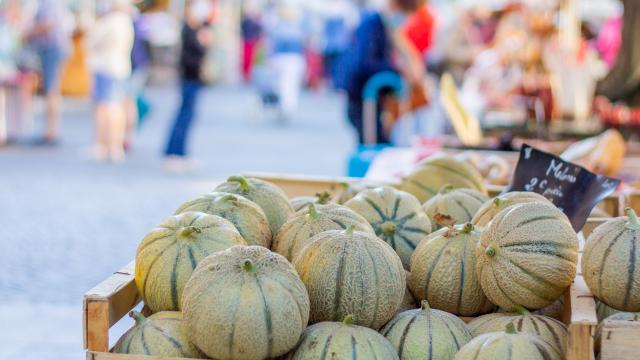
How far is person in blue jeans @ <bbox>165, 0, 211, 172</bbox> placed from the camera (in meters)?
10.7

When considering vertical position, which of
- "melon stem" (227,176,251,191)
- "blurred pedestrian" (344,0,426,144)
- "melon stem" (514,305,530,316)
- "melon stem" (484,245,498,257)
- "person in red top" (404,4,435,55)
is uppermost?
"person in red top" (404,4,435,55)

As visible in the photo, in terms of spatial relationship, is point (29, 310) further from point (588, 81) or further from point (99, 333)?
point (588, 81)

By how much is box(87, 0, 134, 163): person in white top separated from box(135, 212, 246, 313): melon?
9098 millimetres

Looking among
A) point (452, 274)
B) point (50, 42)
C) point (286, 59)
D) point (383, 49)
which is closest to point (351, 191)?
point (452, 274)

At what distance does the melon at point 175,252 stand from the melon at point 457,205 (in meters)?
0.81

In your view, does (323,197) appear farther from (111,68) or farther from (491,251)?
(111,68)

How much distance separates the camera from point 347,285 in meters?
2.40

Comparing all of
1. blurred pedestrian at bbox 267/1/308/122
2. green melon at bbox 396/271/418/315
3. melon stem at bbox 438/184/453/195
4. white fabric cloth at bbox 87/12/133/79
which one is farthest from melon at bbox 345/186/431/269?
blurred pedestrian at bbox 267/1/308/122

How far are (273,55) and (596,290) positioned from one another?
17652mm

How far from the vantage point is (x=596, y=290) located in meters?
2.37

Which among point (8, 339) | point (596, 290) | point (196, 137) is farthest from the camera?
point (196, 137)

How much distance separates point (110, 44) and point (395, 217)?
353 inches

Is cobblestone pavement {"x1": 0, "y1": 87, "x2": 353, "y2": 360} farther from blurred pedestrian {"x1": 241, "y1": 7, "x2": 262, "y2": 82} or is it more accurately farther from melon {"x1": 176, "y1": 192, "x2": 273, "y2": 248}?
blurred pedestrian {"x1": 241, "y1": 7, "x2": 262, "y2": 82}

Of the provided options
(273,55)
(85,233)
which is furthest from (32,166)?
(273,55)
